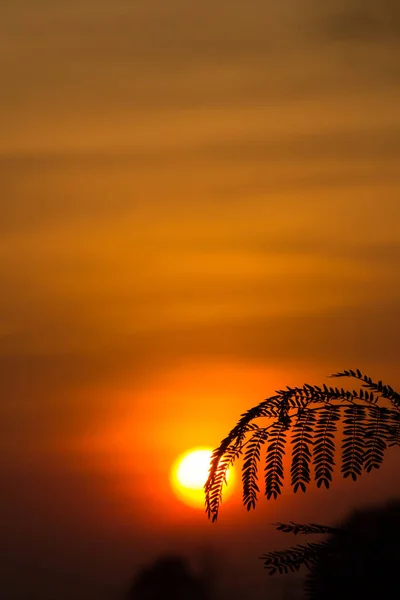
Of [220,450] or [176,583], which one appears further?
[176,583]

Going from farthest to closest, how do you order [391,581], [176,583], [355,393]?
[176,583] → [355,393] → [391,581]

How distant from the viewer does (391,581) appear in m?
3.25

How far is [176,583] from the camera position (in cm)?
3653

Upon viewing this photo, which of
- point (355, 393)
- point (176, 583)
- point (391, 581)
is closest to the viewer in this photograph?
point (391, 581)

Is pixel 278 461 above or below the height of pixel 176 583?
below

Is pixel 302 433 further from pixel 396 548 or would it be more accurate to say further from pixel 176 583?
pixel 176 583

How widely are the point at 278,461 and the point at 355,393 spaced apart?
1.22 feet

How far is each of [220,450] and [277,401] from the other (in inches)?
10.2

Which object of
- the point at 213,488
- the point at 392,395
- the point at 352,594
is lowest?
the point at 352,594

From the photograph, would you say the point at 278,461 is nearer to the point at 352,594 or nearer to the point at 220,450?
the point at 220,450

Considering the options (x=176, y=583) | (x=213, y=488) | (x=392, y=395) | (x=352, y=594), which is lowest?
(x=352, y=594)

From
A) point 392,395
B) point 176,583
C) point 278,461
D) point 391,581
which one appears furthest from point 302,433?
point 176,583

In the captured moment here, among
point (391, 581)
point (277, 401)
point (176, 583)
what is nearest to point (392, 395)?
point (277, 401)

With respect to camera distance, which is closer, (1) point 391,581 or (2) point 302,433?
(1) point 391,581
